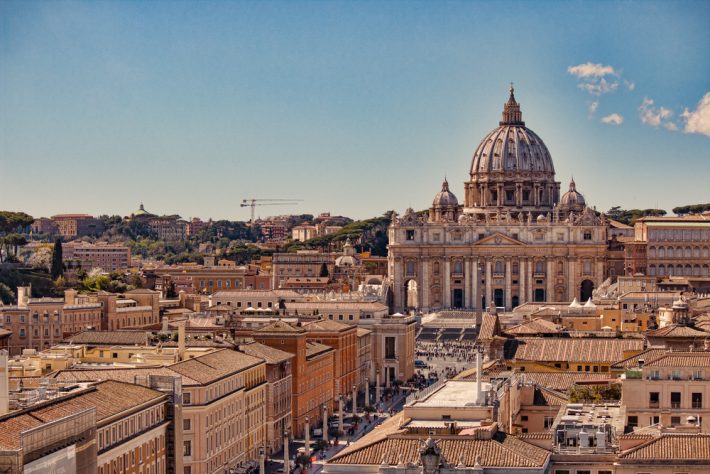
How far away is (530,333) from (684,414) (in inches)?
1053

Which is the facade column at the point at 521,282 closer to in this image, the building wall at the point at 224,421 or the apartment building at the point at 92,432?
the building wall at the point at 224,421

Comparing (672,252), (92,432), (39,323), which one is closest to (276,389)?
(39,323)

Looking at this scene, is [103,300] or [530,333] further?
[103,300]

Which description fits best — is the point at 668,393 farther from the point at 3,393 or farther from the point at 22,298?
the point at 22,298

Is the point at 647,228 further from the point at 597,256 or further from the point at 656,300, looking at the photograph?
the point at 656,300

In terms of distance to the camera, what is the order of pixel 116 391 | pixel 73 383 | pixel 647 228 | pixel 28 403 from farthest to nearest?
pixel 647 228, pixel 73 383, pixel 116 391, pixel 28 403

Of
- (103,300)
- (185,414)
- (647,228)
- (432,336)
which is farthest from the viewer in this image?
(647,228)

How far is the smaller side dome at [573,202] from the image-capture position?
195875mm

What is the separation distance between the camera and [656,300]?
108 metres

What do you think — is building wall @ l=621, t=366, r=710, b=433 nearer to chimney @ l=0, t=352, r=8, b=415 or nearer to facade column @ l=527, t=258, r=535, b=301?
chimney @ l=0, t=352, r=8, b=415

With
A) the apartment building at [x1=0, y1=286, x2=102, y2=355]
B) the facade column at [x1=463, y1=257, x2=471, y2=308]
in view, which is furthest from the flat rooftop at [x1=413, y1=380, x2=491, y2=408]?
the facade column at [x1=463, y1=257, x2=471, y2=308]

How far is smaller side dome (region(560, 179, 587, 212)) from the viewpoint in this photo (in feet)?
643

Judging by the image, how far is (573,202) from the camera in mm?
197500

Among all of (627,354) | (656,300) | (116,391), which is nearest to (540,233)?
(656,300)
